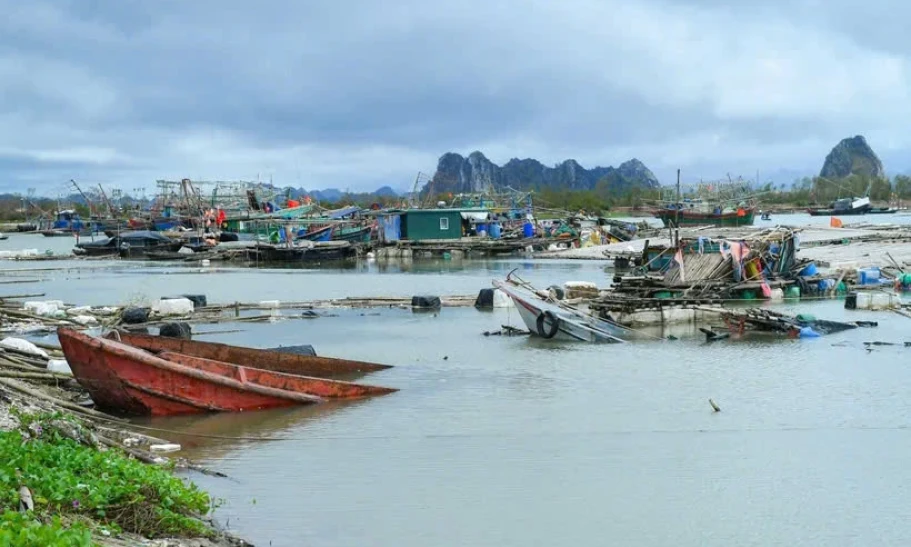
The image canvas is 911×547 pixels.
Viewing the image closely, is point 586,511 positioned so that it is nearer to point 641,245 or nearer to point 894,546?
point 894,546

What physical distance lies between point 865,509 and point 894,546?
104 centimetres

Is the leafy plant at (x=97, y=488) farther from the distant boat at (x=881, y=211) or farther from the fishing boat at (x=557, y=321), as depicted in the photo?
the distant boat at (x=881, y=211)

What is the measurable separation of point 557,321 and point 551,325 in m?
0.16

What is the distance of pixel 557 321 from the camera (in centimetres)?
2094

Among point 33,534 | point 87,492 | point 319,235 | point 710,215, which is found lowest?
point 87,492

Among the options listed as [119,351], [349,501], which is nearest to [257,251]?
[119,351]

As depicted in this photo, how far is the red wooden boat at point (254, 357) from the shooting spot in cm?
1414

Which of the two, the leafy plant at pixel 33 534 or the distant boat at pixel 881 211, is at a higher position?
the leafy plant at pixel 33 534

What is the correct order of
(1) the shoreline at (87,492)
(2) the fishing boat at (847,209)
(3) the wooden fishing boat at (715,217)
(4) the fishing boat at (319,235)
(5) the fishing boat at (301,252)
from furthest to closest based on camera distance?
1. (2) the fishing boat at (847,209)
2. (3) the wooden fishing boat at (715,217)
3. (4) the fishing boat at (319,235)
4. (5) the fishing boat at (301,252)
5. (1) the shoreline at (87,492)

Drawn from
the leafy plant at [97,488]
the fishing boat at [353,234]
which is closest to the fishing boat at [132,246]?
the fishing boat at [353,234]

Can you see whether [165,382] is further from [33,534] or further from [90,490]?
[33,534]

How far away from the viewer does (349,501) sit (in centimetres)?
957

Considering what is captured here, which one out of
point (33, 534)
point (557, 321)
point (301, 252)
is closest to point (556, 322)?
point (557, 321)

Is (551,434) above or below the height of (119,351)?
below
